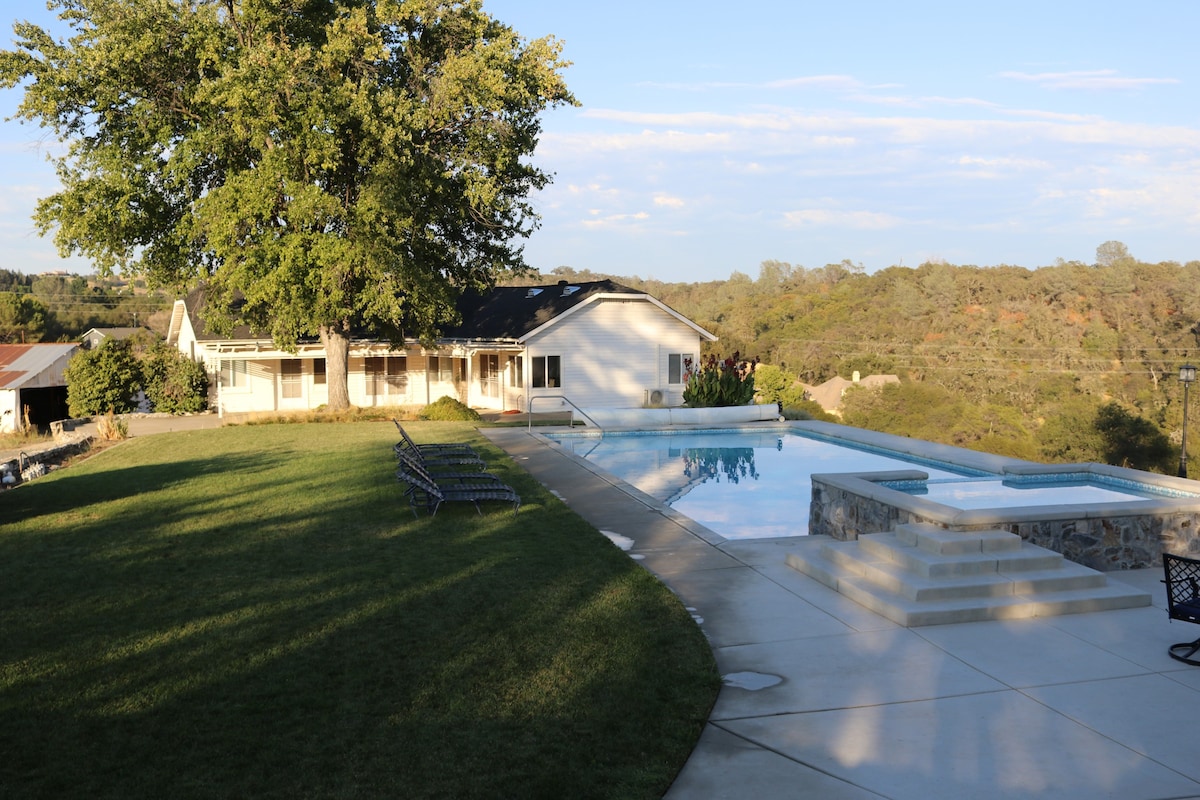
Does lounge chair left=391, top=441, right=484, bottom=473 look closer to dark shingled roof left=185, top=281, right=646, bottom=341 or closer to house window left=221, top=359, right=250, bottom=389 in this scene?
dark shingled roof left=185, top=281, right=646, bottom=341

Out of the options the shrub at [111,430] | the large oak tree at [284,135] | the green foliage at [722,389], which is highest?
the large oak tree at [284,135]

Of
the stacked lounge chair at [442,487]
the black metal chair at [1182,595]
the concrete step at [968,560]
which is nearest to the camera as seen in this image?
the black metal chair at [1182,595]

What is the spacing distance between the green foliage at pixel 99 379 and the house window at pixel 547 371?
43.8ft

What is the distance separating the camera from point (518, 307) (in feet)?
120

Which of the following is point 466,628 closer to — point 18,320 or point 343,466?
point 343,466

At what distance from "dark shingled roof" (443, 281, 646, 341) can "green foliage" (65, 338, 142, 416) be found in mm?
11115

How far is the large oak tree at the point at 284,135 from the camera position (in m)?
24.8

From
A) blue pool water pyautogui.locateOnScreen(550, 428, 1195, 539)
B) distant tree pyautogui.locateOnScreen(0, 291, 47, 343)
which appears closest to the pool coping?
blue pool water pyautogui.locateOnScreen(550, 428, 1195, 539)

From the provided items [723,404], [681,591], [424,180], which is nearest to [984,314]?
[723,404]

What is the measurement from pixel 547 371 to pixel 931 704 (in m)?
27.6

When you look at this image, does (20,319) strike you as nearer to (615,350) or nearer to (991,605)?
(615,350)

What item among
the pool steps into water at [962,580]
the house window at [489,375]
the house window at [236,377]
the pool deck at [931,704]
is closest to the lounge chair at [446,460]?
the pool deck at [931,704]

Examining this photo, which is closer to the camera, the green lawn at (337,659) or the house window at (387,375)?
the green lawn at (337,659)

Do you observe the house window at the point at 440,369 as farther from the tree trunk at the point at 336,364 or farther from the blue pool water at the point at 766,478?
the blue pool water at the point at 766,478
